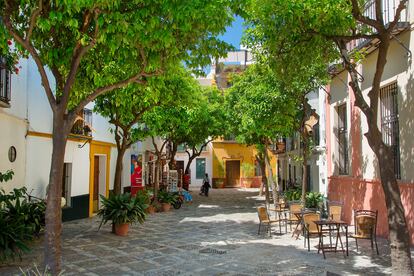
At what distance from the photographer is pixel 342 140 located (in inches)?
582

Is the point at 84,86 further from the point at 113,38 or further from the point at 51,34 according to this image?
the point at 113,38

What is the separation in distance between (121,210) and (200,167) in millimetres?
30289

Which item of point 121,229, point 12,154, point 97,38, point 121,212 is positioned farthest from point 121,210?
point 97,38

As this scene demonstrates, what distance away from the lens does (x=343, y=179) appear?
1395 centimetres

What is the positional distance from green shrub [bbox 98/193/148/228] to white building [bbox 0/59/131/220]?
2.26 meters

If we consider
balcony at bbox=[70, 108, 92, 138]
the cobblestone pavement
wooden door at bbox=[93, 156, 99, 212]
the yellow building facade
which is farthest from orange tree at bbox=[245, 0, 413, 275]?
the yellow building facade

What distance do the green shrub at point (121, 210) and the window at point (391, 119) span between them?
6.75 meters

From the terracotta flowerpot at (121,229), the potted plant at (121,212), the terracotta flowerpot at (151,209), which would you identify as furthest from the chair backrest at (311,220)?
the terracotta flowerpot at (151,209)

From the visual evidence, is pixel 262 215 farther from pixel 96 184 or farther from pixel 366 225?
pixel 96 184

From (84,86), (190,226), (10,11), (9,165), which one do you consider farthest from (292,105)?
(10,11)

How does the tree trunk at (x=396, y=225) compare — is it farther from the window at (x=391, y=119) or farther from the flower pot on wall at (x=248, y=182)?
the flower pot on wall at (x=248, y=182)

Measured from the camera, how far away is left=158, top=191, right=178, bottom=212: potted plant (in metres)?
19.0

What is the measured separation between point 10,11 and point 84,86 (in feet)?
7.30

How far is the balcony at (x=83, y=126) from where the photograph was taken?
1443 cm
